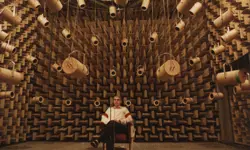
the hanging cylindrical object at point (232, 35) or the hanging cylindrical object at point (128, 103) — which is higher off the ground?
the hanging cylindrical object at point (232, 35)

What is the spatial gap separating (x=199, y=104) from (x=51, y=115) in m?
3.12

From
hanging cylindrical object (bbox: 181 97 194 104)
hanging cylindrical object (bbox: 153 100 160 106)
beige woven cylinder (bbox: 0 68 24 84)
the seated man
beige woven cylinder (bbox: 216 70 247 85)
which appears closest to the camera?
beige woven cylinder (bbox: 216 70 247 85)

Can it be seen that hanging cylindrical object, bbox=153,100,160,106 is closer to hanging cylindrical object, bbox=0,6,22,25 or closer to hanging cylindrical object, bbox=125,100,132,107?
hanging cylindrical object, bbox=125,100,132,107

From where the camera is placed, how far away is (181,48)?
4.24m

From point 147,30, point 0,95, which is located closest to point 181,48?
point 147,30

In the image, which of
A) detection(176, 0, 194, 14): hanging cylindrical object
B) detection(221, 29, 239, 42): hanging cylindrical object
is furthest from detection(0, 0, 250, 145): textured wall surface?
detection(176, 0, 194, 14): hanging cylindrical object

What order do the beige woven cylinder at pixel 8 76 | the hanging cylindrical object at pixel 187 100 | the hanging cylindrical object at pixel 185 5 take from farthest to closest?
the hanging cylindrical object at pixel 187 100
the hanging cylindrical object at pixel 185 5
the beige woven cylinder at pixel 8 76

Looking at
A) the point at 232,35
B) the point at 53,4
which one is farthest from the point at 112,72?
the point at 232,35

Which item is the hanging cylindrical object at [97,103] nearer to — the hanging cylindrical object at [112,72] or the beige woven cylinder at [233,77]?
the hanging cylindrical object at [112,72]

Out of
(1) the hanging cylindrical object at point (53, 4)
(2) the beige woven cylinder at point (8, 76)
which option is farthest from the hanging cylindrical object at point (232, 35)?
(2) the beige woven cylinder at point (8, 76)

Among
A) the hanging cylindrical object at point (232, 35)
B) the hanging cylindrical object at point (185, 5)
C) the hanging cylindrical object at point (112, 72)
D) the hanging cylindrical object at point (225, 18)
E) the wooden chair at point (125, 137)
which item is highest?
the hanging cylindrical object at point (185, 5)

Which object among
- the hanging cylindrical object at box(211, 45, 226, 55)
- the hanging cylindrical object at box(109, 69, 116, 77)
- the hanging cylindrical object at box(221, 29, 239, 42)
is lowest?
the hanging cylindrical object at box(109, 69, 116, 77)

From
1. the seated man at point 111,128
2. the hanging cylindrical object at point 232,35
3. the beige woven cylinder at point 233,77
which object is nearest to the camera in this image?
the beige woven cylinder at point 233,77

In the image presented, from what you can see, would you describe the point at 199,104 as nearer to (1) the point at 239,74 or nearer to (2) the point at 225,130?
(2) the point at 225,130
